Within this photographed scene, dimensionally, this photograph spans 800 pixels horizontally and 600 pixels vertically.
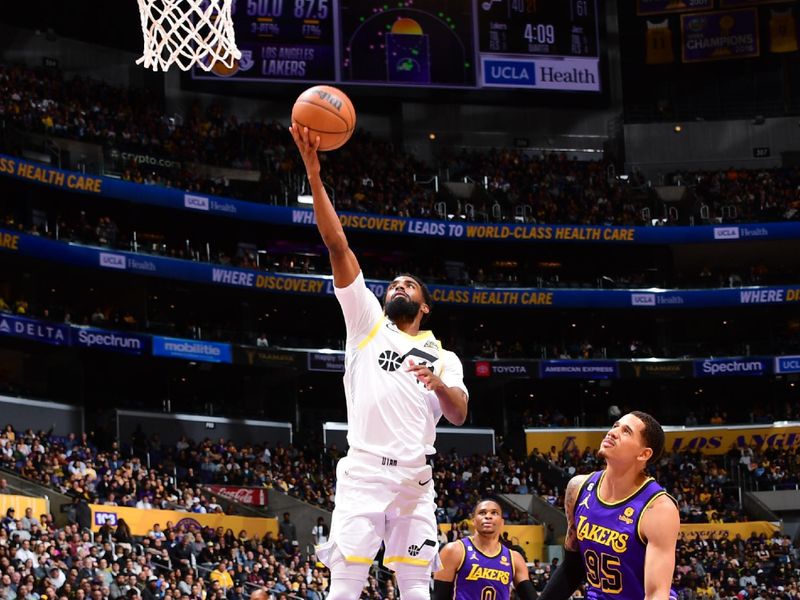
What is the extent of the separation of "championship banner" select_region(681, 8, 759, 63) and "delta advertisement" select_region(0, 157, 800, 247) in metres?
8.07

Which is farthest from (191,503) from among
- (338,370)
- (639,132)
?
(639,132)

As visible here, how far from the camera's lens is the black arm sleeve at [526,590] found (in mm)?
9220

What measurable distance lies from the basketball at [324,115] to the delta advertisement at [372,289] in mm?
27796

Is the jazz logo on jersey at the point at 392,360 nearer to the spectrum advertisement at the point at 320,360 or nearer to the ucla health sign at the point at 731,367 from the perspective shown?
the spectrum advertisement at the point at 320,360

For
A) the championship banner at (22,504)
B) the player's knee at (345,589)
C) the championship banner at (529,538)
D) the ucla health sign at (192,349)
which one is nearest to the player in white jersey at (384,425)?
the player's knee at (345,589)

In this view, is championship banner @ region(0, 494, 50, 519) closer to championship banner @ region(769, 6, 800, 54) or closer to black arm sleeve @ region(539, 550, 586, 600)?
black arm sleeve @ region(539, 550, 586, 600)

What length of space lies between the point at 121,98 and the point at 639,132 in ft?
67.3

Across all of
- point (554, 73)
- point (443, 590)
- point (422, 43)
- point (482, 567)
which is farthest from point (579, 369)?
point (443, 590)

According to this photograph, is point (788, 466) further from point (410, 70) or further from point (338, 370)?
point (410, 70)

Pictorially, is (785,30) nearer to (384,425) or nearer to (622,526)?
(384,425)

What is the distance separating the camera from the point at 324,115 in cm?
733

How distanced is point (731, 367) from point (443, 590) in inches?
1377

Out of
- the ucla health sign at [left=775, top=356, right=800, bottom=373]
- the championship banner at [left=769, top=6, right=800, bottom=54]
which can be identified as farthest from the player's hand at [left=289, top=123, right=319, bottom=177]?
the championship banner at [left=769, top=6, right=800, bottom=54]

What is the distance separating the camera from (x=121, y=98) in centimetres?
4153
